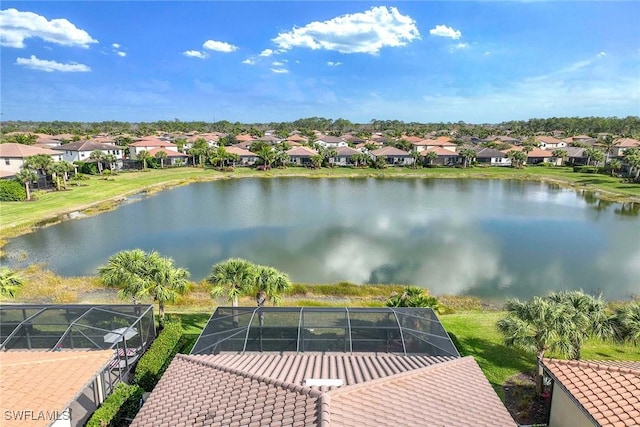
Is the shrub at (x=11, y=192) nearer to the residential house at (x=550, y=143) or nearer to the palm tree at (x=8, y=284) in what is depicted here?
the palm tree at (x=8, y=284)

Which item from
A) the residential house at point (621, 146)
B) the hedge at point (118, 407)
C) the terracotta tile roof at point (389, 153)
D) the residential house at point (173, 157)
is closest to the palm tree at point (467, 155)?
the terracotta tile roof at point (389, 153)

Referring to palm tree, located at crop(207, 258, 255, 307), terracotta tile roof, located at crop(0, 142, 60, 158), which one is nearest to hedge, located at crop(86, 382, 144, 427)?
palm tree, located at crop(207, 258, 255, 307)

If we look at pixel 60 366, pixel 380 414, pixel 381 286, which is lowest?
pixel 381 286

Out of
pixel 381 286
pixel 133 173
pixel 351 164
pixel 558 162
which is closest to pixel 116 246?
pixel 381 286

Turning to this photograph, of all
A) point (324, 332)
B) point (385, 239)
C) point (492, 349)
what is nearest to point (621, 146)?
point (385, 239)

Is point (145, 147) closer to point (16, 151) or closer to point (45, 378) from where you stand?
point (16, 151)

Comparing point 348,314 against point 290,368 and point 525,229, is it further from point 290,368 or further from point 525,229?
point 525,229

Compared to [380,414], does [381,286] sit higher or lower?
lower
